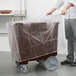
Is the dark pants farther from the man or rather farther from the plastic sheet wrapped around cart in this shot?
the plastic sheet wrapped around cart

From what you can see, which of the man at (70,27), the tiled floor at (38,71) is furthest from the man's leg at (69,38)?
the tiled floor at (38,71)

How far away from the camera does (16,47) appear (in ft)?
6.79

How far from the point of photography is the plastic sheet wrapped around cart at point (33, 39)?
202 cm

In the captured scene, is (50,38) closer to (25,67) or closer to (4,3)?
(25,67)

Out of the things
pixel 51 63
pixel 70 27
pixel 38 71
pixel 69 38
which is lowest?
pixel 38 71

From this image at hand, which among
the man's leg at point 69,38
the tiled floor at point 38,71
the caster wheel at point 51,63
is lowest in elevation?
the tiled floor at point 38,71

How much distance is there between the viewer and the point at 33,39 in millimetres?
2100

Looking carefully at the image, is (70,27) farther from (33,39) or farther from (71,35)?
(33,39)

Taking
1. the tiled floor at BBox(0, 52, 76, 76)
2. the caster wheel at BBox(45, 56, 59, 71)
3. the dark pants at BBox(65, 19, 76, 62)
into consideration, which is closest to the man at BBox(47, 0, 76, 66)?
the dark pants at BBox(65, 19, 76, 62)

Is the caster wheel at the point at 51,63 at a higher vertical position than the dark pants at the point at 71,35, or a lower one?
lower

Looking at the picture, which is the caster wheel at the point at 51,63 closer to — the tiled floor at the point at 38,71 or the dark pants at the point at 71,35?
the tiled floor at the point at 38,71

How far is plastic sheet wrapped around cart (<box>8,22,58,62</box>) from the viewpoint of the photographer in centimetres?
202

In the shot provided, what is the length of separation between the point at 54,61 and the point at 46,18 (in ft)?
2.10

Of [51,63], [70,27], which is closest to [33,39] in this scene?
[51,63]
